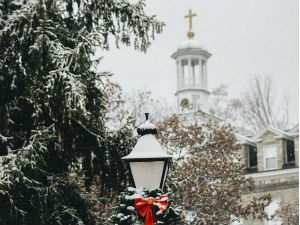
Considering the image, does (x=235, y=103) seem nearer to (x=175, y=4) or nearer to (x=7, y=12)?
(x=175, y=4)

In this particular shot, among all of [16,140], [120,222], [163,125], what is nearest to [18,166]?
[16,140]

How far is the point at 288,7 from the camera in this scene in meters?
20.9

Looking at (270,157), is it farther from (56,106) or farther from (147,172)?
(147,172)

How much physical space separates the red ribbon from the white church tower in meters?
26.9

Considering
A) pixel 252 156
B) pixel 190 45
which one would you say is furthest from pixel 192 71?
pixel 252 156

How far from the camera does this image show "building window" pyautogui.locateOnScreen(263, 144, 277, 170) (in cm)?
2478

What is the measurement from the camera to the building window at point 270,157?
24.8 meters

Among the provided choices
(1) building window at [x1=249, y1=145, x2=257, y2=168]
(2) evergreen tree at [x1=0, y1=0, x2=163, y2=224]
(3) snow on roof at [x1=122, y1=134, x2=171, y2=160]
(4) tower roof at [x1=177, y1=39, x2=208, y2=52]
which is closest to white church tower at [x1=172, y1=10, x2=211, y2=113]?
(4) tower roof at [x1=177, y1=39, x2=208, y2=52]

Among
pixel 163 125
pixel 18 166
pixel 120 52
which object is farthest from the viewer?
pixel 120 52

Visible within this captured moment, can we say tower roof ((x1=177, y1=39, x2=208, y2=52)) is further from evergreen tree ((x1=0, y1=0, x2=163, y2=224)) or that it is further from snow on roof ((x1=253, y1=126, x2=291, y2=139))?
evergreen tree ((x1=0, y1=0, x2=163, y2=224))

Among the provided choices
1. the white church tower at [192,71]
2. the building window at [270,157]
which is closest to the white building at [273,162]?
the building window at [270,157]

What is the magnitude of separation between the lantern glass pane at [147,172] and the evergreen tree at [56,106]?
350 centimetres

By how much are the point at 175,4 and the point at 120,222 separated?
22459 millimetres

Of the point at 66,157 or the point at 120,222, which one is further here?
the point at 66,157
